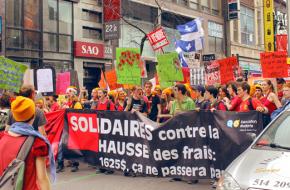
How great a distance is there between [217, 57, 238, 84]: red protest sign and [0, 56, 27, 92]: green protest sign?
5760mm

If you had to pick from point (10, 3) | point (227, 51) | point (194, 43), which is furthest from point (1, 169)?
point (227, 51)

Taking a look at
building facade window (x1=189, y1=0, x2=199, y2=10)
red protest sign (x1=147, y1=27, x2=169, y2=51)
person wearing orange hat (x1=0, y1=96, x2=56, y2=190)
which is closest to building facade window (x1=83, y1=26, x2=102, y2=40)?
red protest sign (x1=147, y1=27, x2=169, y2=51)

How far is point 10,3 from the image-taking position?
73.3 ft

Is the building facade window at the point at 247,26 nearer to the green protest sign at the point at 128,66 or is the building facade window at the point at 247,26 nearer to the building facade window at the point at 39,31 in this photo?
the building facade window at the point at 39,31

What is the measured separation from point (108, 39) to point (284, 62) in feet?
53.0

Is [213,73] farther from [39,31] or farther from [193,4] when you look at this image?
[193,4]

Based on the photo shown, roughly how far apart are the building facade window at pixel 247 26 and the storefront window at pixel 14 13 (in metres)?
26.8

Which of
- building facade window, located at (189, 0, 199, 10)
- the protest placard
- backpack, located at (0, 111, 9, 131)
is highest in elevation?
building facade window, located at (189, 0, 199, 10)

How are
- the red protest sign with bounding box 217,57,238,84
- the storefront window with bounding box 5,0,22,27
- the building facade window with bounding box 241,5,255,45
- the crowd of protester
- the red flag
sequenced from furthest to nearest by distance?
the building facade window with bounding box 241,5,255,45
the storefront window with bounding box 5,0,22,27
the red protest sign with bounding box 217,57,238,84
the red flag
the crowd of protester

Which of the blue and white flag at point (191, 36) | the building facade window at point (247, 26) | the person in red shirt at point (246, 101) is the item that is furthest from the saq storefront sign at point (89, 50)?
the building facade window at point (247, 26)

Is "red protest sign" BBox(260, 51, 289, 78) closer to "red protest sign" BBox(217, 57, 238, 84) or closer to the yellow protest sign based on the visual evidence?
"red protest sign" BBox(217, 57, 238, 84)

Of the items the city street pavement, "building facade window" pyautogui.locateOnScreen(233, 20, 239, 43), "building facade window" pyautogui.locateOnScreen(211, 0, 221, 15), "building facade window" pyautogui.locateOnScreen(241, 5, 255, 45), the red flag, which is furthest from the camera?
"building facade window" pyautogui.locateOnScreen(241, 5, 255, 45)

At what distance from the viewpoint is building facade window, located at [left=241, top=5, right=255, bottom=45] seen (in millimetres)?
44750

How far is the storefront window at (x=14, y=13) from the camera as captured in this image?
22.1 meters
